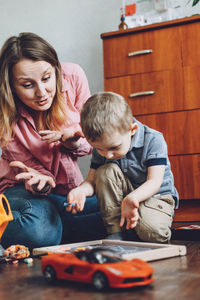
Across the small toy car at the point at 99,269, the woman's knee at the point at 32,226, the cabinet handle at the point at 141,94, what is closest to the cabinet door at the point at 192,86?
the cabinet handle at the point at 141,94

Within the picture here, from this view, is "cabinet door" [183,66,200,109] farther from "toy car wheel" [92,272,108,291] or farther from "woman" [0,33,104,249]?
"toy car wheel" [92,272,108,291]

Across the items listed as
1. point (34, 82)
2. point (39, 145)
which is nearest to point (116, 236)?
point (39, 145)

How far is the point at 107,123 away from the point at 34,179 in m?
0.34

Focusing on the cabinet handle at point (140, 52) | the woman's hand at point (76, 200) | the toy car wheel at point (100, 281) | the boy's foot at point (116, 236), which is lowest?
the boy's foot at point (116, 236)

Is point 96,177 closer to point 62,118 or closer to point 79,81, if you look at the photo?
point 62,118

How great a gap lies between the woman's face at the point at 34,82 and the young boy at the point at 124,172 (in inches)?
10.5

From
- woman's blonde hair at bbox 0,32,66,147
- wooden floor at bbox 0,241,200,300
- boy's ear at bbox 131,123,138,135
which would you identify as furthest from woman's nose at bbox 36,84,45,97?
wooden floor at bbox 0,241,200,300

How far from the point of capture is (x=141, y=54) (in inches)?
72.4

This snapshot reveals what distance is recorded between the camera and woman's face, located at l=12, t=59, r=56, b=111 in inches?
48.3

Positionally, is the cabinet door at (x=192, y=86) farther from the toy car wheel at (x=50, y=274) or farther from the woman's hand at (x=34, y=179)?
the toy car wheel at (x=50, y=274)

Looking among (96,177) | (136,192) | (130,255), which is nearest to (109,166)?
(96,177)

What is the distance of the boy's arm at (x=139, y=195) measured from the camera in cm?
91

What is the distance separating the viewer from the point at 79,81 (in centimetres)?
148

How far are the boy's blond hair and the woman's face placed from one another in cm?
29
